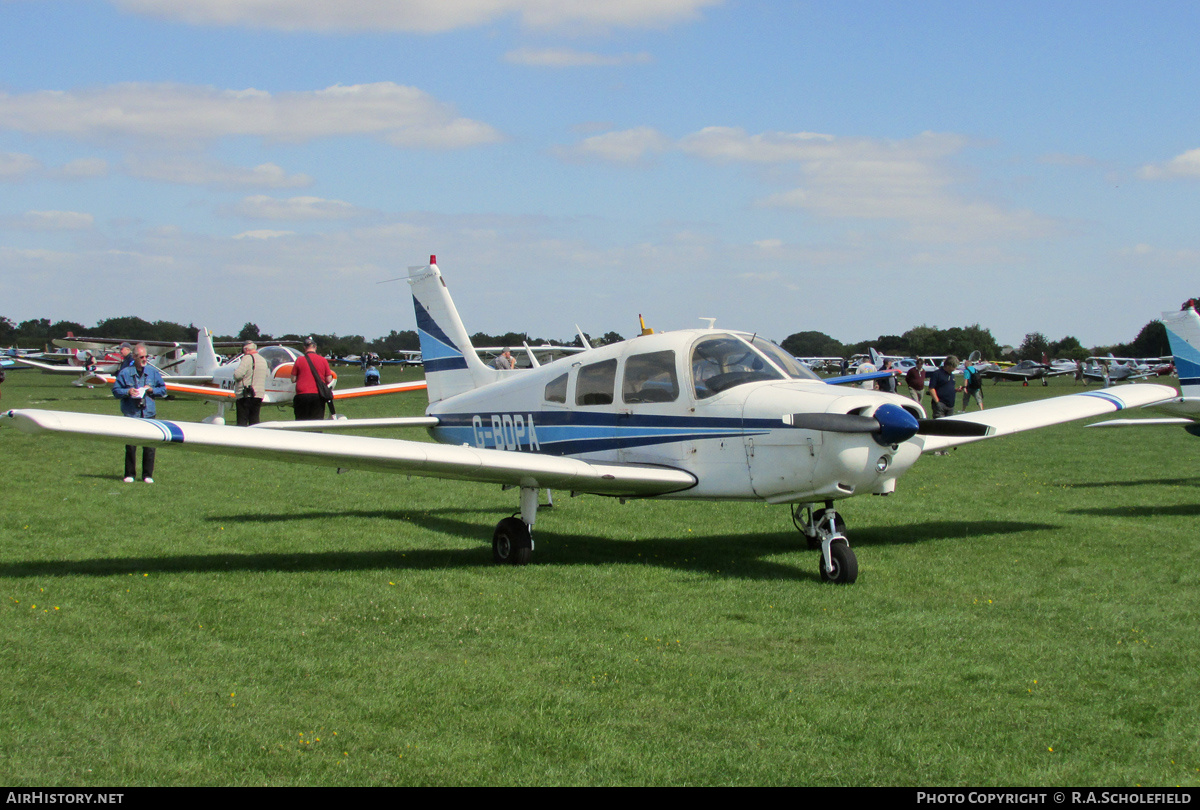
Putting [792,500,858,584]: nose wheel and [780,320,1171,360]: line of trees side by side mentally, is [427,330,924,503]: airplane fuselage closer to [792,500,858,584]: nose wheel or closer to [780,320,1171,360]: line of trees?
[792,500,858,584]: nose wheel

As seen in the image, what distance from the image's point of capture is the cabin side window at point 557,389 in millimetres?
10180

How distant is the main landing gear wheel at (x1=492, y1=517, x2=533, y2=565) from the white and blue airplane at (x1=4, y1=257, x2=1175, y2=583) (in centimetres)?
1

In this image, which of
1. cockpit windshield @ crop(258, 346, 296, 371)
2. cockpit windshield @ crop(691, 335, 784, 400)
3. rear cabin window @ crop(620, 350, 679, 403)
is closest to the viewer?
cockpit windshield @ crop(691, 335, 784, 400)

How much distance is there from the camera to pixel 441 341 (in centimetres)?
1298

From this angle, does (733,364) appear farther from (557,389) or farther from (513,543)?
(513,543)

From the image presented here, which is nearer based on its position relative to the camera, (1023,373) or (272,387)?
(272,387)

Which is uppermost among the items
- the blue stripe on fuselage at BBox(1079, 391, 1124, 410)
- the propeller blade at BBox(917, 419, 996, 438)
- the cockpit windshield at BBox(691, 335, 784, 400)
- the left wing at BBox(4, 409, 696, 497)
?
the cockpit windshield at BBox(691, 335, 784, 400)

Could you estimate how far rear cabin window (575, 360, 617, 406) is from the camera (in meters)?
9.70

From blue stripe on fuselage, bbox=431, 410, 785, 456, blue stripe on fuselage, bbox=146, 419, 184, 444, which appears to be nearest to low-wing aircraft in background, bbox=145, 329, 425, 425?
blue stripe on fuselage, bbox=431, 410, 785, 456

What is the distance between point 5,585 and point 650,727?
5.66 metres

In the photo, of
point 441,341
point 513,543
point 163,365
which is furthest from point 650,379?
point 163,365

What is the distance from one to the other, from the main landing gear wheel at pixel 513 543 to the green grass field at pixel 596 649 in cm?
24

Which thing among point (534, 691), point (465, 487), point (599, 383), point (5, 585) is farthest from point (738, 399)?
point (465, 487)

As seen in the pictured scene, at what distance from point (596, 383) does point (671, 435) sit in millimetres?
1126
